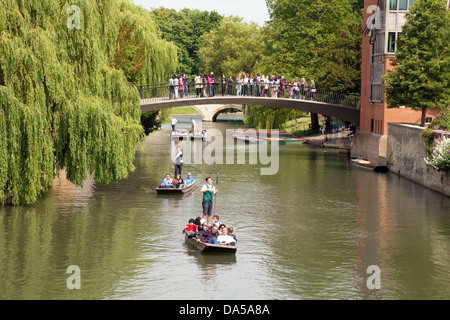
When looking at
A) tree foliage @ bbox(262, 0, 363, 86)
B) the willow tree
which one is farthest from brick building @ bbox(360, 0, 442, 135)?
the willow tree

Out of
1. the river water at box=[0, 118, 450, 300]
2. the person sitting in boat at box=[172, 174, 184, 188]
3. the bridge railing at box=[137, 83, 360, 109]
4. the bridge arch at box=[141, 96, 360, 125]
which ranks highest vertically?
the bridge railing at box=[137, 83, 360, 109]

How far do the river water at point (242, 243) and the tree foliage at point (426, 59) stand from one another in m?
6.57

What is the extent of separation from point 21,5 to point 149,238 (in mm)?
10813

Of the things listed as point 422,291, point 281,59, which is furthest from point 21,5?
point 281,59

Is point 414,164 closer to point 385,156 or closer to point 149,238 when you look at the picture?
point 385,156

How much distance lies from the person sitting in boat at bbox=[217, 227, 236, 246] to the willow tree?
8608mm

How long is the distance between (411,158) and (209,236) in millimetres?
21989

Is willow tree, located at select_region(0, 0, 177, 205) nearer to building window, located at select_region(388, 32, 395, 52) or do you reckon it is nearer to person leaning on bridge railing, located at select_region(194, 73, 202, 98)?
person leaning on bridge railing, located at select_region(194, 73, 202, 98)

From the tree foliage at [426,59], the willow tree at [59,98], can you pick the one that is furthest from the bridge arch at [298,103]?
the willow tree at [59,98]

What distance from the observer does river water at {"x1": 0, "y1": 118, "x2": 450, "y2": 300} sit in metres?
19.4

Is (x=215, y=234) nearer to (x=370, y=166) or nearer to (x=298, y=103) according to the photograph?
(x=370, y=166)

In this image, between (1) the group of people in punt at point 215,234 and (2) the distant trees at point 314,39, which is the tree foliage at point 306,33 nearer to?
(2) the distant trees at point 314,39

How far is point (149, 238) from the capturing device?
25.1 meters

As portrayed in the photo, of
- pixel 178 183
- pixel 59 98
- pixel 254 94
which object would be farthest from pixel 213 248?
pixel 254 94
